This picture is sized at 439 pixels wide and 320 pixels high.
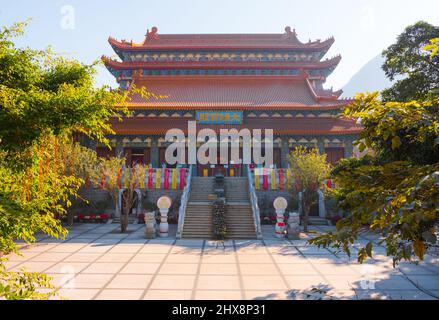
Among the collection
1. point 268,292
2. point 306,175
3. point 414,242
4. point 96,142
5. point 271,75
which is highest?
point 271,75

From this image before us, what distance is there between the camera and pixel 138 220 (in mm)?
19922

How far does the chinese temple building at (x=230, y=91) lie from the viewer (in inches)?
931

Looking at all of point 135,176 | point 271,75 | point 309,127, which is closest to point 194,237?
point 135,176

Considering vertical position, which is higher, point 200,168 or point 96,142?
point 96,142

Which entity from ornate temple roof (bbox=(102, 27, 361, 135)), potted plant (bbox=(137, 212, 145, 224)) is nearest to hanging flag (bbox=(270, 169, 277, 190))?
ornate temple roof (bbox=(102, 27, 361, 135))

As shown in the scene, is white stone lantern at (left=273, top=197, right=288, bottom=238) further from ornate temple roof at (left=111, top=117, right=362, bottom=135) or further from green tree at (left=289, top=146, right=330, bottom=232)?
ornate temple roof at (left=111, top=117, right=362, bottom=135)

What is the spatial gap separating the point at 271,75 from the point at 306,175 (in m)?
14.2

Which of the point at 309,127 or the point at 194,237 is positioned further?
the point at 309,127

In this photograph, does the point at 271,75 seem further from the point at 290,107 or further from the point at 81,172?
the point at 81,172

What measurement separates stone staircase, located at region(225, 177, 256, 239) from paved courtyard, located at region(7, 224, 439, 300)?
1295mm

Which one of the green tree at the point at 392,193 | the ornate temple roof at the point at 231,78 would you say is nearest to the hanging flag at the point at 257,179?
the ornate temple roof at the point at 231,78

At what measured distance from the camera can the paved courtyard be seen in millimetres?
8156
